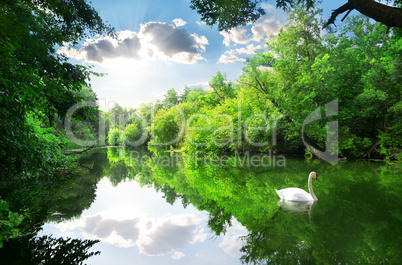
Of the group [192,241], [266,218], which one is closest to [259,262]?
[192,241]

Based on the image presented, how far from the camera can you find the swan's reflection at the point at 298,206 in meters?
6.32

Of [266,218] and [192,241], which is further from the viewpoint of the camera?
[266,218]

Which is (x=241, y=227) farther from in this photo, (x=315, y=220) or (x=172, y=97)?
(x=172, y=97)

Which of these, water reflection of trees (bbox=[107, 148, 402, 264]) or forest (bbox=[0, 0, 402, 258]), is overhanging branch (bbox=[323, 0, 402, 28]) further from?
water reflection of trees (bbox=[107, 148, 402, 264])

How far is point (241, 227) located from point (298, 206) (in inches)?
90.6

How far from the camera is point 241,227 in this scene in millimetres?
5422

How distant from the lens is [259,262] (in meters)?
3.87

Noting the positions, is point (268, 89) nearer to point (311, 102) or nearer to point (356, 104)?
point (311, 102)

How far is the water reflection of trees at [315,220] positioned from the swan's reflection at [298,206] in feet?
0.45

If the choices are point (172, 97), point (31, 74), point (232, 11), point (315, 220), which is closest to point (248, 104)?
point (232, 11)

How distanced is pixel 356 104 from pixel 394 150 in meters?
4.80

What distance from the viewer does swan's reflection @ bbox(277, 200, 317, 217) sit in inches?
249

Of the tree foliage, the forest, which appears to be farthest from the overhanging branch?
the forest

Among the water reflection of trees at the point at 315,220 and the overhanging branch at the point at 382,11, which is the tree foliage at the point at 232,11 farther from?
the water reflection of trees at the point at 315,220
